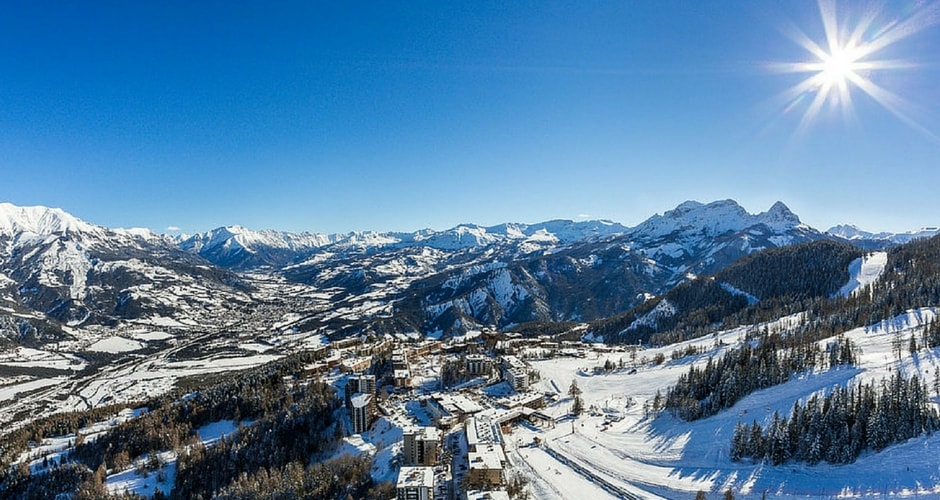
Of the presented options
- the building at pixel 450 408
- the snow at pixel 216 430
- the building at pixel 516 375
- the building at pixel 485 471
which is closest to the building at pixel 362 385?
the building at pixel 450 408

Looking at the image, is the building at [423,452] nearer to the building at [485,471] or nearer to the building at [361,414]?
the building at [485,471]

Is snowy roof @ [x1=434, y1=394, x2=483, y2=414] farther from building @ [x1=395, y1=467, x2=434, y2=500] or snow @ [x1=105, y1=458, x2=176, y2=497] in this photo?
snow @ [x1=105, y1=458, x2=176, y2=497]

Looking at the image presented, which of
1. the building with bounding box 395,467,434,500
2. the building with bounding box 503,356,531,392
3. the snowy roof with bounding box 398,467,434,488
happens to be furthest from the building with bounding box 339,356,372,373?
the building with bounding box 395,467,434,500

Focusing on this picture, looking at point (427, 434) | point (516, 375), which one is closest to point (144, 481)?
point (427, 434)

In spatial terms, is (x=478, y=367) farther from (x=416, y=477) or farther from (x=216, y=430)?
(x=216, y=430)

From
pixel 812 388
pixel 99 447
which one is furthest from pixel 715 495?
pixel 99 447

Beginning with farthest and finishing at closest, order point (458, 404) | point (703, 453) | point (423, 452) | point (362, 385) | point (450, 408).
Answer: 1. point (362, 385)
2. point (458, 404)
3. point (450, 408)
4. point (423, 452)
5. point (703, 453)
